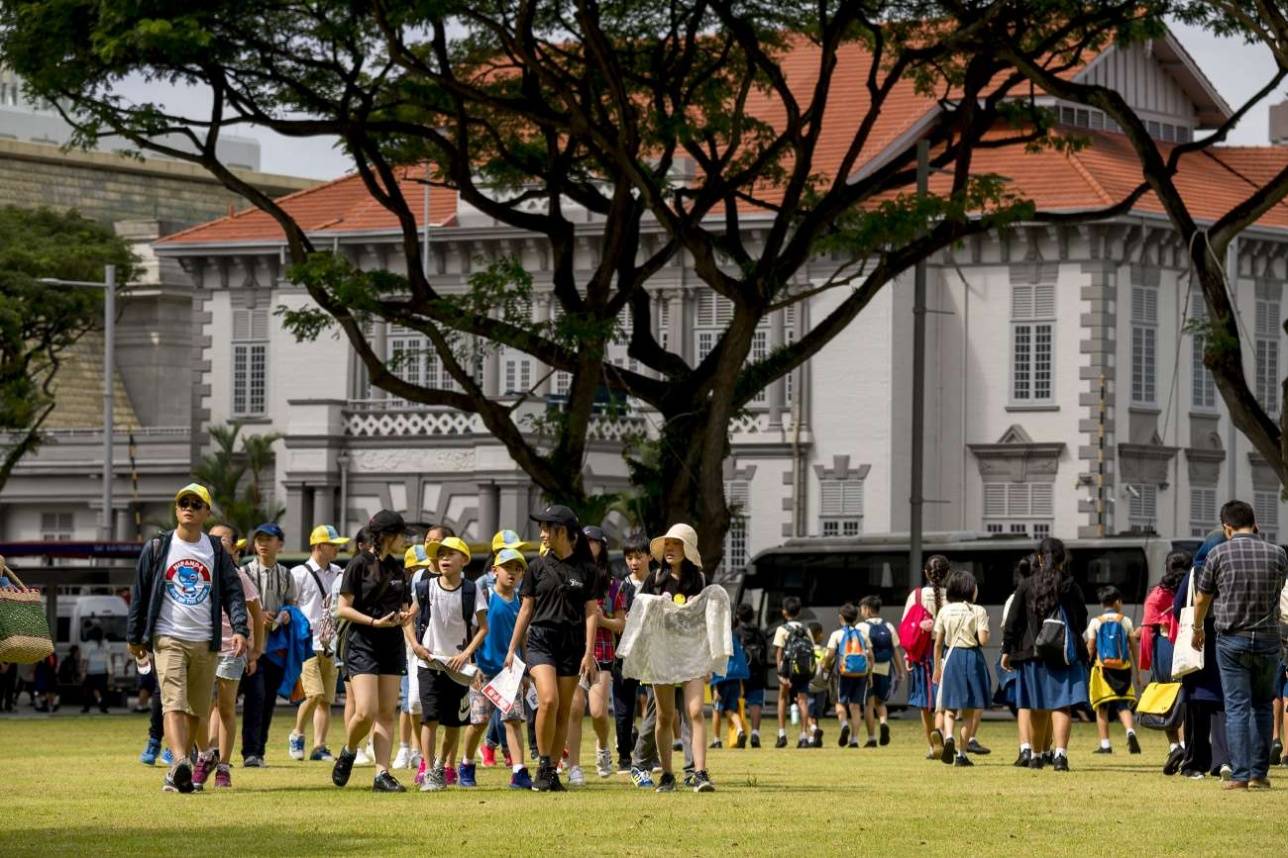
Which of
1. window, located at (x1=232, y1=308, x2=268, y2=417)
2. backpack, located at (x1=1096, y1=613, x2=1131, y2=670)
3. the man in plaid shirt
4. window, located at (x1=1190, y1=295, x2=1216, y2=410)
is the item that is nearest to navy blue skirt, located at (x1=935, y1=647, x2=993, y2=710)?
backpack, located at (x1=1096, y1=613, x2=1131, y2=670)

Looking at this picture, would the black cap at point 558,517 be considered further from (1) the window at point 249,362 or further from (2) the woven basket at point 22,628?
(1) the window at point 249,362

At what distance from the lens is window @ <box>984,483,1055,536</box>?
63.7 meters

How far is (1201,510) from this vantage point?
66.0 meters

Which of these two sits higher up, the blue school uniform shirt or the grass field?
the blue school uniform shirt

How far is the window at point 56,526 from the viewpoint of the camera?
243 ft

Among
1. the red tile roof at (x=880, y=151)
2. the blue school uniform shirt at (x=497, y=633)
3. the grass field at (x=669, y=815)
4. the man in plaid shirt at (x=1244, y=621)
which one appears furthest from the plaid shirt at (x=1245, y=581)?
the red tile roof at (x=880, y=151)

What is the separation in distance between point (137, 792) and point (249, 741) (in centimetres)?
371

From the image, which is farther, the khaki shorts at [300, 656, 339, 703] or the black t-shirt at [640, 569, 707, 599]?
the khaki shorts at [300, 656, 339, 703]

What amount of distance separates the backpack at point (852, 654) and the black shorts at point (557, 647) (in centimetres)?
1150

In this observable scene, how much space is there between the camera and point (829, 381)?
6575 centimetres

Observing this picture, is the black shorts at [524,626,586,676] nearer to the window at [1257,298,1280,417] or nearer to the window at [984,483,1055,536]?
the window at [984,483,1055,536]

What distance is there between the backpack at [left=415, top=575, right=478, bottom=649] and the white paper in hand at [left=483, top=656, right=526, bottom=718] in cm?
43

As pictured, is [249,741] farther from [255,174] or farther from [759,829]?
[255,174]

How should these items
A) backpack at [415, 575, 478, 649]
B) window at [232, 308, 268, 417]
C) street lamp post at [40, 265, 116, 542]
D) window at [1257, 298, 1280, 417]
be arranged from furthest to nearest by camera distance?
window at [232, 308, 268, 417] → window at [1257, 298, 1280, 417] → street lamp post at [40, 265, 116, 542] → backpack at [415, 575, 478, 649]
